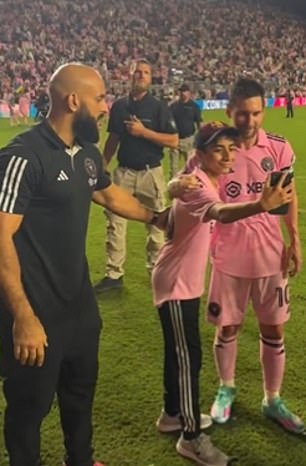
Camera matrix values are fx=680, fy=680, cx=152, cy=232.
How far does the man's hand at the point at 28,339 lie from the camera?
96.9 inches

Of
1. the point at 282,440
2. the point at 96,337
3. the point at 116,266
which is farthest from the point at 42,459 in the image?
the point at 116,266

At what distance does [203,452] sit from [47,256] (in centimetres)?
139

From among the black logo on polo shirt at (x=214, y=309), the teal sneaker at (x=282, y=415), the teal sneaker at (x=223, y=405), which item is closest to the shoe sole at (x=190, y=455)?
the teal sneaker at (x=223, y=405)

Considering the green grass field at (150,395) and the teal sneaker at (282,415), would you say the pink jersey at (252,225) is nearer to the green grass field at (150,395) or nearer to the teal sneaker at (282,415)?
the teal sneaker at (282,415)

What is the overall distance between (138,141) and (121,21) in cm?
3887

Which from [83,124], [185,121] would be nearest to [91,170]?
A: [83,124]

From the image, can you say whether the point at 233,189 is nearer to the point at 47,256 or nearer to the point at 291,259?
the point at 291,259

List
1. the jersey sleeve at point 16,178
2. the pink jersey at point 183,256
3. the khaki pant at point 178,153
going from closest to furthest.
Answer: the jersey sleeve at point 16,178
the pink jersey at point 183,256
the khaki pant at point 178,153

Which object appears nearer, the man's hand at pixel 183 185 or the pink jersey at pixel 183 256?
the man's hand at pixel 183 185

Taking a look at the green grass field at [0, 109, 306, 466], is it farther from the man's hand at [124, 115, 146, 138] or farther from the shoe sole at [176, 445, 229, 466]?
the man's hand at [124, 115, 146, 138]

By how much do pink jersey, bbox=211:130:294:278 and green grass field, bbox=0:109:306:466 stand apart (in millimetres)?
892

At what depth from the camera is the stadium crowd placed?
1407 inches

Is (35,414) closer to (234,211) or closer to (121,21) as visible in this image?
(234,211)

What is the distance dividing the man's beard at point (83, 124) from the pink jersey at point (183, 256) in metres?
0.61
